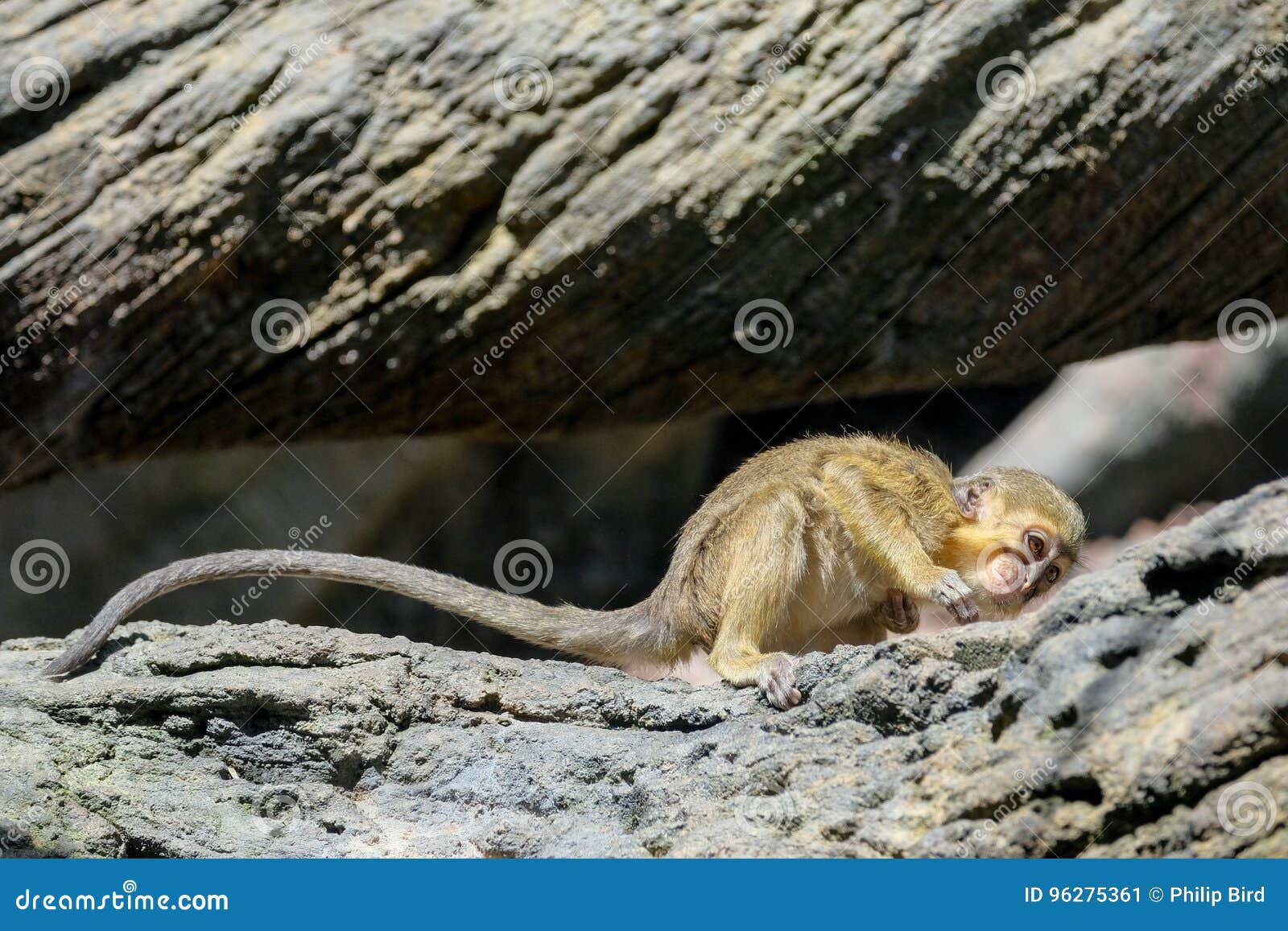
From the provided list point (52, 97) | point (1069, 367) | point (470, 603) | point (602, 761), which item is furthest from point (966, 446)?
point (52, 97)

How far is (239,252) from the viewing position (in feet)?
27.7

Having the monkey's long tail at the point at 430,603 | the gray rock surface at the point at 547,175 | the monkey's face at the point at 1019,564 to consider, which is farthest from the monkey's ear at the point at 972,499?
the monkey's long tail at the point at 430,603

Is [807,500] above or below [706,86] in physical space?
below

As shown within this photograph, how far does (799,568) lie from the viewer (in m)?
7.10

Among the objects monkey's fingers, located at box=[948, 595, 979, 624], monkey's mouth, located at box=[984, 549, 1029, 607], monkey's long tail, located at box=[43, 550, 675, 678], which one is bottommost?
monkey's long tail, located at box=[43, 550, 675, 678]

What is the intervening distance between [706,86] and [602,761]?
4750 millimetres

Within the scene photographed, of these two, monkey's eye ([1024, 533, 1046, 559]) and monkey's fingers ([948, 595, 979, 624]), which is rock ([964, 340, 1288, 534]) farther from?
monkey's fingers ([948, 595, 979, 624])

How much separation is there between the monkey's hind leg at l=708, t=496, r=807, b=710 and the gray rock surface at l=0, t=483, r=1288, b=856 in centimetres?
37

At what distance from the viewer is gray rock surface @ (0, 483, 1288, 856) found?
4.34 meters

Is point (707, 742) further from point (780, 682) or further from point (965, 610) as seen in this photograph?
point (965, 610)

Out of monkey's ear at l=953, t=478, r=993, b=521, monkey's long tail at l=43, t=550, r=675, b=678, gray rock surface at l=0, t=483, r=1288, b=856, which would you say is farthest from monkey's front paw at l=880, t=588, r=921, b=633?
gray rock surface at l=0, t=483, r=1288, b=856

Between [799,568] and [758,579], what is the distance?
344 mm

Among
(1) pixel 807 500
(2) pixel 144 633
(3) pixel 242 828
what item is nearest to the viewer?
Answer: (3) pixel 242 828

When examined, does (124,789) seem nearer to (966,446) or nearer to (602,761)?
(602,761)
